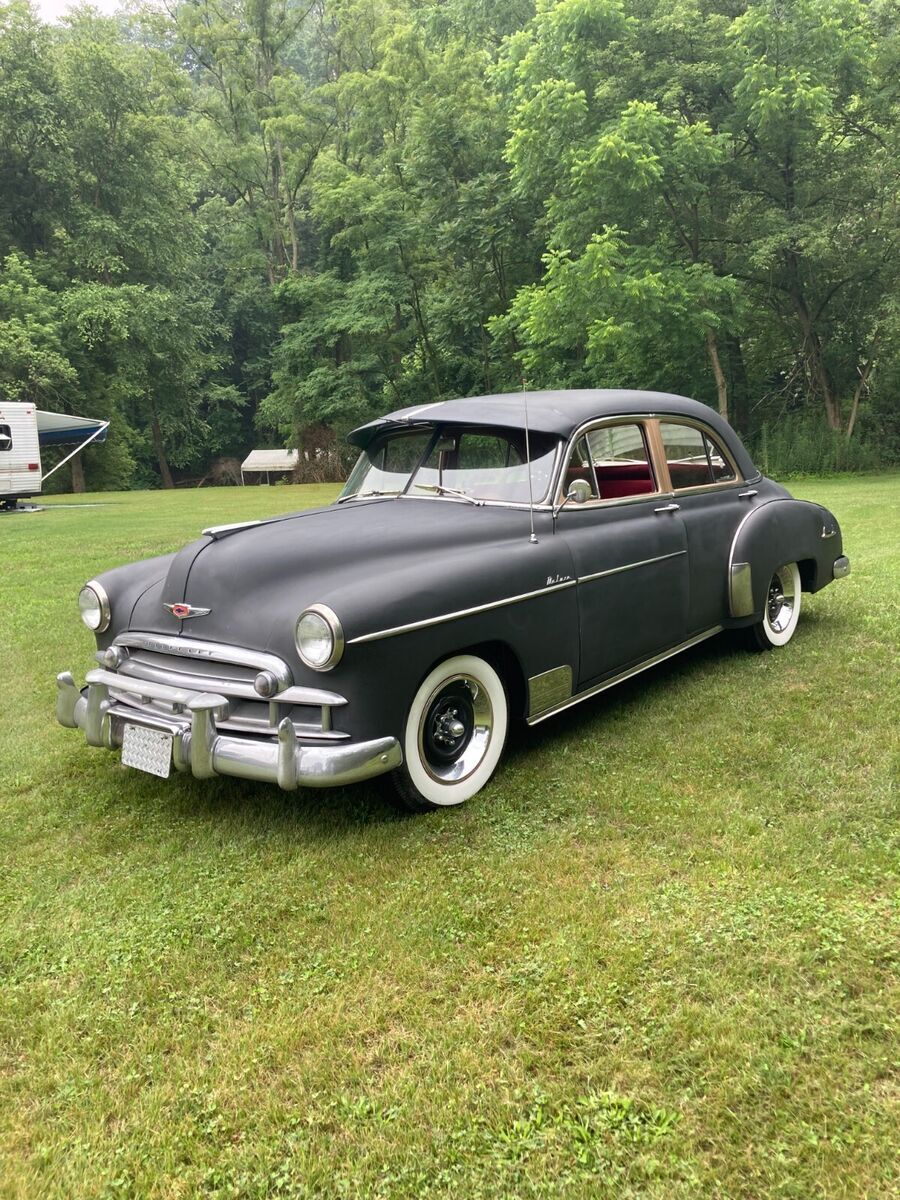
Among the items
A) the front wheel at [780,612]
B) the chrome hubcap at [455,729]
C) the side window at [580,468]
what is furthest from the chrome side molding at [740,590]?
the chrome hubcap at [455,729]

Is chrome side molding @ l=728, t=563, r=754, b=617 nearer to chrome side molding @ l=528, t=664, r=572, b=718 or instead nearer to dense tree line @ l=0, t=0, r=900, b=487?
chrome side molding @ l=528, t=664, r=572, b=718

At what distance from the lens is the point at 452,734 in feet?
11.6

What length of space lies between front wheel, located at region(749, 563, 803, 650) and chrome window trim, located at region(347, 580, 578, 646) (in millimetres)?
2093

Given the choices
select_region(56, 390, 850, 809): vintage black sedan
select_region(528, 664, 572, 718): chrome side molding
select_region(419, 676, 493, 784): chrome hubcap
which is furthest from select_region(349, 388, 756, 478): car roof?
select_region(419, 676, 493, 784): chrome hubcap

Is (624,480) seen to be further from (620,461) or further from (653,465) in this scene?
(653,465)

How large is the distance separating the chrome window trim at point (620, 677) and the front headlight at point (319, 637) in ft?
3.74

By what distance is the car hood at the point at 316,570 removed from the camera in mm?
3197

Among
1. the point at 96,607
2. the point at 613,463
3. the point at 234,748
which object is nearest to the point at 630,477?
the point at 613,463

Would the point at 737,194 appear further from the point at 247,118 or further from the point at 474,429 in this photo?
the point at 247,118

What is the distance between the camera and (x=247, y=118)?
37.7 meters

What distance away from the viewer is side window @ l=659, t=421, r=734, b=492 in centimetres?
488

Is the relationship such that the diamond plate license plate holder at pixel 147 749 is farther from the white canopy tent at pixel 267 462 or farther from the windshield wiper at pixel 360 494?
the white canopy tent at pixel 267 462

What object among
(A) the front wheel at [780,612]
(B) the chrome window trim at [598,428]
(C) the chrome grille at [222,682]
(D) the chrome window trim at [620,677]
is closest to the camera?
(C) the chrome grille at [222,682]

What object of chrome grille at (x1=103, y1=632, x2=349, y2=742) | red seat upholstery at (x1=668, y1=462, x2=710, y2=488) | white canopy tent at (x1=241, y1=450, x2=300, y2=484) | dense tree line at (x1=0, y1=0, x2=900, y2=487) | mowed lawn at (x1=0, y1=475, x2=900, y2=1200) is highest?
dense tree line at (x1=0, y1=0, x2=900, y2=487)
